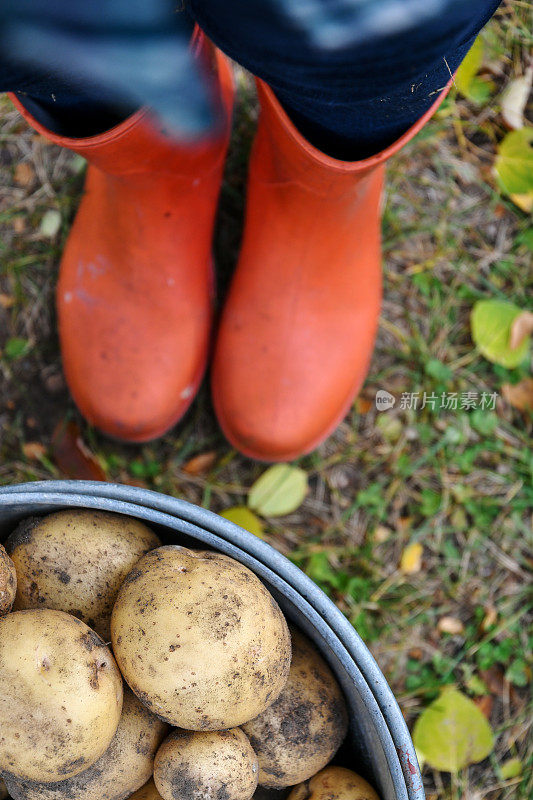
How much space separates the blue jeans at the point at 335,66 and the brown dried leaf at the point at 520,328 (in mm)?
660

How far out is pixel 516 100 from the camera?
1372 millimetres

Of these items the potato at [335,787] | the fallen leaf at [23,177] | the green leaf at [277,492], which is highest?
the fallen leaf at [23,177]

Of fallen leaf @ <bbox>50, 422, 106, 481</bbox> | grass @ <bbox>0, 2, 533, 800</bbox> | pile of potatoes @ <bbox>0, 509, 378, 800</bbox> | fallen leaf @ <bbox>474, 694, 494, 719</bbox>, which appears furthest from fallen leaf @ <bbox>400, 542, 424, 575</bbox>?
fallen leaf @ <bbox>50, 422, 106, 481</bbox>

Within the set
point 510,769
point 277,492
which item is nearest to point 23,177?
point 277,492

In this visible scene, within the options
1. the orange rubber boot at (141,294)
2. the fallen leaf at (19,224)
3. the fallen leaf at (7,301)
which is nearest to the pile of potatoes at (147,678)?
the orange rubber boot at (141,294)

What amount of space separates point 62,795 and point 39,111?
772mm

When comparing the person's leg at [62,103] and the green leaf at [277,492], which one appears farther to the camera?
the green leaf at [277,492]

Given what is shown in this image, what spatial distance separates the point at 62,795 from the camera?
0.75 m

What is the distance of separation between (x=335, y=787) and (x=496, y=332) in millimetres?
866

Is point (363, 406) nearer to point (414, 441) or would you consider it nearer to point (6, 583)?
point (414, 441)

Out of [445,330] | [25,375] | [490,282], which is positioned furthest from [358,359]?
[25,375]

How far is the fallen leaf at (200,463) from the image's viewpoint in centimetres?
128

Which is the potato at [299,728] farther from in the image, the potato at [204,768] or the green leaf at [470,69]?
the green leaf at [470,69]

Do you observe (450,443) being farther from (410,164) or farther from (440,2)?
(440,2)
